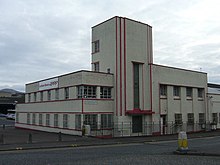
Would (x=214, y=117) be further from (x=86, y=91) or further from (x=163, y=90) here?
(x=86, y=91)

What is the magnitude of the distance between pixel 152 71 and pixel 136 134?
297 inches

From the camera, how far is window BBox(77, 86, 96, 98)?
106 ft

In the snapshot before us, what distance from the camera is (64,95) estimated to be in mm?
35719

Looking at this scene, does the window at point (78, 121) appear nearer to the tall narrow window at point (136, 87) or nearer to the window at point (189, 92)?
the tall narrow window at point (136, 87)

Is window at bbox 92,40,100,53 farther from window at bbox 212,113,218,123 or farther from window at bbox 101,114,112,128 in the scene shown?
window at bbox 212,113,218,123

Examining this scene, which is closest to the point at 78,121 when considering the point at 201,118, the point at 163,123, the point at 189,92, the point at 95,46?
the point at 95,46

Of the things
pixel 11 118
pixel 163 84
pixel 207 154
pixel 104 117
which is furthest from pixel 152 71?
pixel 11 118

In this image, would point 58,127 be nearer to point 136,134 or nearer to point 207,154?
point 136,134

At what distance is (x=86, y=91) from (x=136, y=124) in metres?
7.18

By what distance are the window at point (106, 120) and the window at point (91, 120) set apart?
3.02ft

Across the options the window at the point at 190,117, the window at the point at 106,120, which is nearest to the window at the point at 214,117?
the window at the point at 190,117

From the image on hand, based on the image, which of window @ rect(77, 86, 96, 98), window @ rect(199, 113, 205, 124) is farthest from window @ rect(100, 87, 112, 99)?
window @ rect(199, 113, 205, 124)

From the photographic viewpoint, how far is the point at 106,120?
3359cm

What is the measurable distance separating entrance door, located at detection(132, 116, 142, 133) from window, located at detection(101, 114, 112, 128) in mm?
2947
